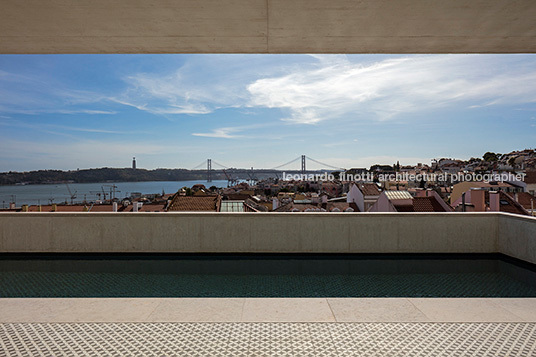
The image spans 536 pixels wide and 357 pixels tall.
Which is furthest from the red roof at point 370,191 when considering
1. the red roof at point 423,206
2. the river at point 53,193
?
the river at point 53,193

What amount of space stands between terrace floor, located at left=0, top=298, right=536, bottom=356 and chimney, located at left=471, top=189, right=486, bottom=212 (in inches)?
368

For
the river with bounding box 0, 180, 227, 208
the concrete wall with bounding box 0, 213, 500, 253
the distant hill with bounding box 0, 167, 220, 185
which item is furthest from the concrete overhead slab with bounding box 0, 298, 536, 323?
the distant hill with bounding box 0, 167, 220, 185

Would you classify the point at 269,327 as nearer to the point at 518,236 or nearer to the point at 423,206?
the point at 518,236

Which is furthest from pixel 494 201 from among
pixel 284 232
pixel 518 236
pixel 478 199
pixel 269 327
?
pixel 269 327

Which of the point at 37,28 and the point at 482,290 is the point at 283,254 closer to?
the point at 482,290

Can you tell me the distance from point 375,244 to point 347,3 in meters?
3.25

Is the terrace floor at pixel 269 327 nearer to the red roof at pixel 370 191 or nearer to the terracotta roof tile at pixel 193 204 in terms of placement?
the terracotta roof tile at pixel 193 204

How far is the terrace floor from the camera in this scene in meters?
2.13

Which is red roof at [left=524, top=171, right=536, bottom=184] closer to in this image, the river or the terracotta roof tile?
the terracotta roof tile

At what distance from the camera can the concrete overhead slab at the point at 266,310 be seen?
8.49 ft

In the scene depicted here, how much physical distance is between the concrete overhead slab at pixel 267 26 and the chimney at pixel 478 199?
8523 millimetres

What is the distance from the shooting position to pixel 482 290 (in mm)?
3805

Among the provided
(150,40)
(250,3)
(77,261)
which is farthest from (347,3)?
(77,261)

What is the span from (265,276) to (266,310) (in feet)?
5.09
